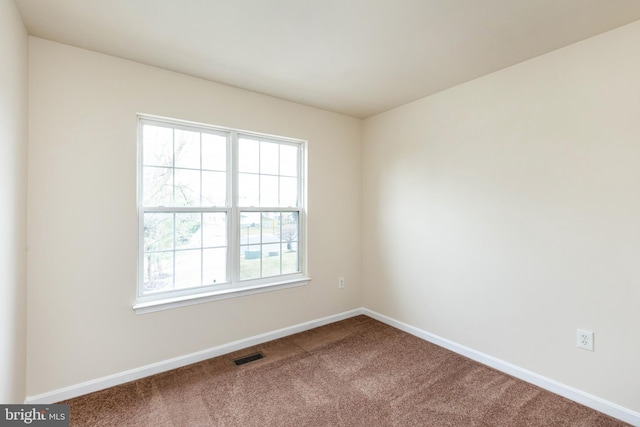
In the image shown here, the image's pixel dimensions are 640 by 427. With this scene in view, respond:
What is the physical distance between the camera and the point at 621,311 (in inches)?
74.1

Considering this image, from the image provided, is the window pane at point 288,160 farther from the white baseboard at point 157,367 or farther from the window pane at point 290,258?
the white baseboard at point 157,367

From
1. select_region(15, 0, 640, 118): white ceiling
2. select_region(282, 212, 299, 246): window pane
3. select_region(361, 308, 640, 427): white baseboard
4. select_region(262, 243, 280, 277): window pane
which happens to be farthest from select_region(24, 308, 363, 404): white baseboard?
select_region(15, 0, 640, 118): white ceiling

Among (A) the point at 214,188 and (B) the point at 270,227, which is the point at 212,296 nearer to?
(B) the point at 270,227

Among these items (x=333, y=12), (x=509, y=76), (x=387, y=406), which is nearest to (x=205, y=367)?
(x=387, y=406)

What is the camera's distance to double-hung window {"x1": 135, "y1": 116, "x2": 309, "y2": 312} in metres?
2.47

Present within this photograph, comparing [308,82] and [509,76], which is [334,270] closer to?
[308,82]

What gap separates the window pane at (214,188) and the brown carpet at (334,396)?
4.60 ft

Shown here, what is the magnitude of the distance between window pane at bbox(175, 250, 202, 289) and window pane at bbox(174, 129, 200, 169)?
0.78m

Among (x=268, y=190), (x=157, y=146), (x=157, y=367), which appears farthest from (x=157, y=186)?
(x=157, y=367)

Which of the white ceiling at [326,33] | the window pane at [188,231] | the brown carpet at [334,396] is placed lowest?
the brown carpet at [334,396]

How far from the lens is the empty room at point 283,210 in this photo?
72.4 inches

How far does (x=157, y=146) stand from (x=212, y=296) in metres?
1.37

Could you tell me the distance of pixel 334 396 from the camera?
2113 millimetres

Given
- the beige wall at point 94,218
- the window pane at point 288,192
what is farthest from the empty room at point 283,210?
the window pane at point 288,192
